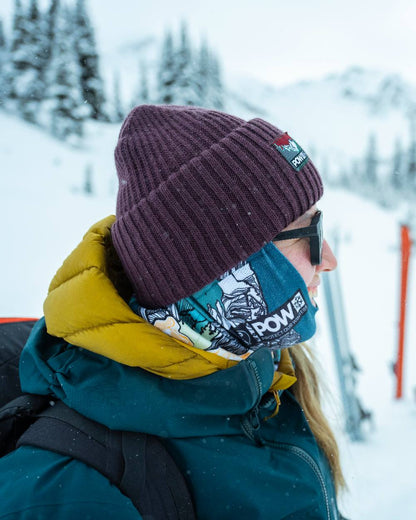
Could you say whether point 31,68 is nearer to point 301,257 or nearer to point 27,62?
point 27,62

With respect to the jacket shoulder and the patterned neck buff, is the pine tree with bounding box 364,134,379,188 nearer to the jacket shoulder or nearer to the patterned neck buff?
the patterned neck buff

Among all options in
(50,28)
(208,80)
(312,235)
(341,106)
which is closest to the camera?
(312,235)

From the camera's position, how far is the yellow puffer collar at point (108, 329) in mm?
1053

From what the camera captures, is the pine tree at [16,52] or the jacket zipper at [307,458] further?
the pine tree at [16,52]

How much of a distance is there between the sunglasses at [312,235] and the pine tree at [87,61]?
63.0 ft

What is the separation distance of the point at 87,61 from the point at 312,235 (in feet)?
73.2

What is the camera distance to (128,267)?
131 cm

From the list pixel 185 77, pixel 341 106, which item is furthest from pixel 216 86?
pixel 341 106

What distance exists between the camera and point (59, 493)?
2.76 feet

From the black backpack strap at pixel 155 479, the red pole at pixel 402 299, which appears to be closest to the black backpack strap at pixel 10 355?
the black backpack strap at pixel 155 479

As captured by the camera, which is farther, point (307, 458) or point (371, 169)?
point (371, 169)

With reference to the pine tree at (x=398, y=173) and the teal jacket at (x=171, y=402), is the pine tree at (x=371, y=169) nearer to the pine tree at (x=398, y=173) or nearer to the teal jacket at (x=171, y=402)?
the pine tree at (x=398, y=173)

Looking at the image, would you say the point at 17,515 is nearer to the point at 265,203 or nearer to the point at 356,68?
the point at 265,203

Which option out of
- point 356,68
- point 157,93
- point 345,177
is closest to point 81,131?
point 157,93
